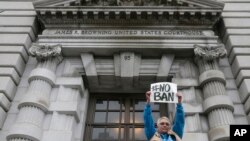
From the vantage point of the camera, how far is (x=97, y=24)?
15.2 meters

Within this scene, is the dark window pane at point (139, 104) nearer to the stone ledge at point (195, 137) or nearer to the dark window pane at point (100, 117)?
the dark window pane at point (100, 117)

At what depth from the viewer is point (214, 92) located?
41.1ft

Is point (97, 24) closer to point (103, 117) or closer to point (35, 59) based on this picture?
point (35, 59)

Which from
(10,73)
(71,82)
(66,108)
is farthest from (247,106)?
(10,73)

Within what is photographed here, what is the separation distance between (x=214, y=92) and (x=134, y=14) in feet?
17.2

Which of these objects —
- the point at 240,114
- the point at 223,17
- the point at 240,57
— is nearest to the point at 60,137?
the point at 240,114

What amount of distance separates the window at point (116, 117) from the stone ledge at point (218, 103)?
7.11 ft

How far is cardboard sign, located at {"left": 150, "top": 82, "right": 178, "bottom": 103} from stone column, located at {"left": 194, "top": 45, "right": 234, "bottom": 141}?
12.1 ft

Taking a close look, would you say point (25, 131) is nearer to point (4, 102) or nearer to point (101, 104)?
point (4, 102)

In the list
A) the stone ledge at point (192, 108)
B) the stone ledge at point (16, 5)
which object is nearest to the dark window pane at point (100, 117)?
the stone ledge at point (192, 108)

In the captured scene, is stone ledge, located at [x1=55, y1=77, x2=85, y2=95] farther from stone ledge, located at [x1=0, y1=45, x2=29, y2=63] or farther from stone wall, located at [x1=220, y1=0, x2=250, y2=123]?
stone wall, located at [x1=220, y1=0, x2=250, y2=123]

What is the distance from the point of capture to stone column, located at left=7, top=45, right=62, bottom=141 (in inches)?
448

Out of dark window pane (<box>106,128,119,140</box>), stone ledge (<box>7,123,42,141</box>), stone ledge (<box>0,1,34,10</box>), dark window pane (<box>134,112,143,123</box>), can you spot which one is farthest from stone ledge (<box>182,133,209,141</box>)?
stone ledge (<box>0,1,34,10</box>)

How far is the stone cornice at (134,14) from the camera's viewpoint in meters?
15.0
